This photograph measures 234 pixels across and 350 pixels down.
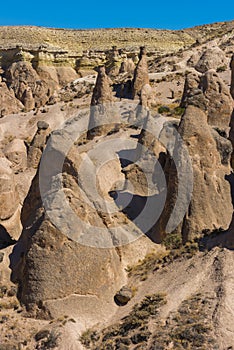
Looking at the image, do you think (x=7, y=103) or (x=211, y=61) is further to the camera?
→ (x=7, y=103)

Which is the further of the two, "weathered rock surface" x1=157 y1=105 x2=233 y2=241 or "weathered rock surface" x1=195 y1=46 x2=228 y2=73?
"weathered rock surface" x1=195 y1=46 x2=228 y2=73

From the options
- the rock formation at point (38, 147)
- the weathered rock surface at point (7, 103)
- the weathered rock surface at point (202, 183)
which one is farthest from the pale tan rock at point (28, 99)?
the weathered rock surface at point (202, 183)

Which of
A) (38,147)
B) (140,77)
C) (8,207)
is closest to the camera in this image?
(8,207)

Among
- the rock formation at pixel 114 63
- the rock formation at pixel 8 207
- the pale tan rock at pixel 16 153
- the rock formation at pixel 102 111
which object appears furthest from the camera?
the rock formation at pixel 114 63

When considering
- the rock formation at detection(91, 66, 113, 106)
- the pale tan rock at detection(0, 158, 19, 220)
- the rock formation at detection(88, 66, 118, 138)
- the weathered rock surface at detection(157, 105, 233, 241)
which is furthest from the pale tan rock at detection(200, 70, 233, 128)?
the rock formation at detection(91, 66, 113, 106)

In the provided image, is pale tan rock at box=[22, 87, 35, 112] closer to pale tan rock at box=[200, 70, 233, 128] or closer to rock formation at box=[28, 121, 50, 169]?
rock formation at box=[28, 121, 50, 169]

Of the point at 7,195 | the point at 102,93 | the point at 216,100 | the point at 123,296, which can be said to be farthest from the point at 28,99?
the point at 123,296

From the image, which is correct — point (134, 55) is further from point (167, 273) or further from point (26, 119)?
point (167, 273)

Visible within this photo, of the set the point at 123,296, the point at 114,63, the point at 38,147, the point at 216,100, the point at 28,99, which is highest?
the point at 114,63

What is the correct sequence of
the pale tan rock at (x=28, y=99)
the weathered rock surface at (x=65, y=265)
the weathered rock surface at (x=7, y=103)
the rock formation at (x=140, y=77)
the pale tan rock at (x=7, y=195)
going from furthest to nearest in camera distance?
the pale tan rock at (x=28, y=99)
the weathered rock surface at (x=7, y=103)
the rock formation at (x=140, y=77)
the pale tan rock at (x=7, y=195)
the weathered rock surface at (x=65, y=265)

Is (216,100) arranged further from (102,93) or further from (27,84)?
(27,84)

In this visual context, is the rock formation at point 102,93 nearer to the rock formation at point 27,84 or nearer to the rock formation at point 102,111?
the rock formation at point 102,111

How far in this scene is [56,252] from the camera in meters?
15.5

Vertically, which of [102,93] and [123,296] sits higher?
[102,93]
